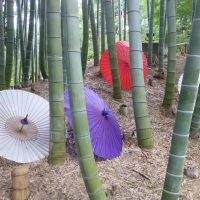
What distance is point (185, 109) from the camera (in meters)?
2.07

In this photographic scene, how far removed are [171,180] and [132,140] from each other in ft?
5.09

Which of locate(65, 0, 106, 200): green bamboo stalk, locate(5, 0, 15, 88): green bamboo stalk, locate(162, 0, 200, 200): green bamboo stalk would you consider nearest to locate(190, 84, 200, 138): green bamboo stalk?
locate(162, 0, 200, 200): green bamboo stalk

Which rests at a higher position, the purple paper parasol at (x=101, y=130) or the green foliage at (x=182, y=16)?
the green foliage at (x=182, y=16)

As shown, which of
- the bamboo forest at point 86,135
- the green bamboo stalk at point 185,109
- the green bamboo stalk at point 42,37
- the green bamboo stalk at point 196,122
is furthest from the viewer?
the green bamboo stalk at point 42,37

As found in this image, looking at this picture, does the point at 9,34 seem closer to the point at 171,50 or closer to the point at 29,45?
the point at 29,45

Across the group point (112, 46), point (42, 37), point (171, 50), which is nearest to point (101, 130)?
point (112, 46)

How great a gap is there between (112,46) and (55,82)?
5.61 feet

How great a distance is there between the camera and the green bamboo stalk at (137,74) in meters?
3.24

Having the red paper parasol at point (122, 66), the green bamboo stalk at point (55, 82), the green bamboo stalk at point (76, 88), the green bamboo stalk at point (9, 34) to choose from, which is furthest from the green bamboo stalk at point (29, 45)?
the green bamboo stalk at point (76, 88)

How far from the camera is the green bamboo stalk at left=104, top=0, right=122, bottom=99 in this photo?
3.98 m

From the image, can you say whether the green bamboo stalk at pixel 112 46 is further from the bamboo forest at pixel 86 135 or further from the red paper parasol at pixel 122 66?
the red paper parasol at pixel 122 66

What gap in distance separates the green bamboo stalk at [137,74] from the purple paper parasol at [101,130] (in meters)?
0.26

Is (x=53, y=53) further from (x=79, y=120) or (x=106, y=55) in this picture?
(x=106, y=55)

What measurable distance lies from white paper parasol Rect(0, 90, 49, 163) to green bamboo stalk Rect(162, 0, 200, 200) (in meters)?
1.36
